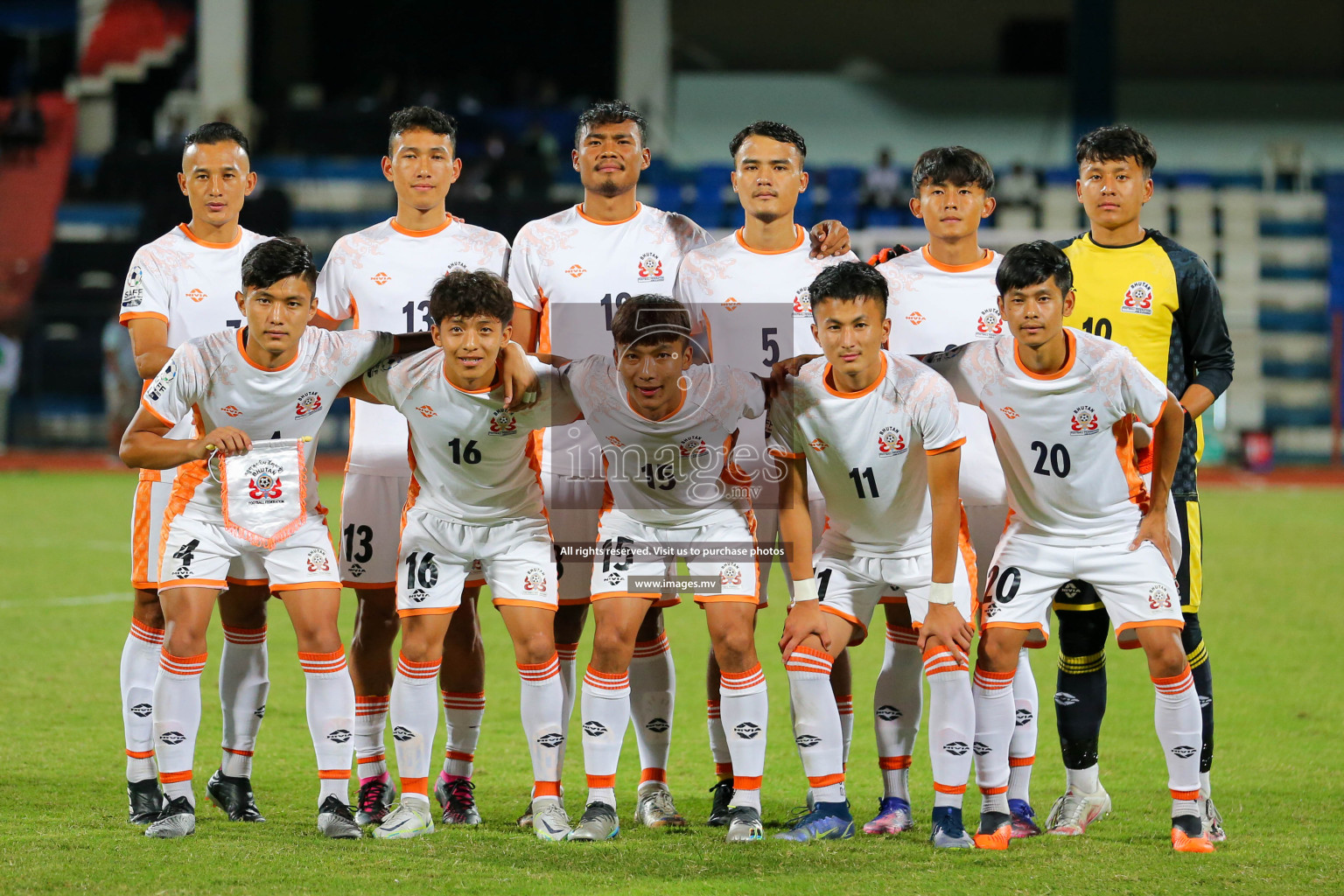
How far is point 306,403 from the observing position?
15.2 feet

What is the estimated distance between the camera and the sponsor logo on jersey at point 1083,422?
4543 millimetres

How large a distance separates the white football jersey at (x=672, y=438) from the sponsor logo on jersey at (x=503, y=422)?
0.21 metres

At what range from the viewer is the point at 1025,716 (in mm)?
4812

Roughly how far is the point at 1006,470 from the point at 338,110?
63.4 feet

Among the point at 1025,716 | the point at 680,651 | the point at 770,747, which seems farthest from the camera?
the point at 680,651

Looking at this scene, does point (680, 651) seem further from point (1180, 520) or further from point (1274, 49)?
point (1274, 49)

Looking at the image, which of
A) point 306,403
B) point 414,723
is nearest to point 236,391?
point 306,403

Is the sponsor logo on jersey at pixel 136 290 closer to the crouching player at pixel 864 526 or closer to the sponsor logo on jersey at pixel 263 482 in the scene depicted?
the sponsor logo on jersey at pixel 263 482

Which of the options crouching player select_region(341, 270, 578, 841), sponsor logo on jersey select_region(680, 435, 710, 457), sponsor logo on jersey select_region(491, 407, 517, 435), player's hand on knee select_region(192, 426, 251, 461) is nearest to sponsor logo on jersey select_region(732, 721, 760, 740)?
crouching player select_region(341, 270, 578, 841)

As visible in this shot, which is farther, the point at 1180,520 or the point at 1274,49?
the point at 1274,49

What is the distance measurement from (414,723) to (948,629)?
1692 mm

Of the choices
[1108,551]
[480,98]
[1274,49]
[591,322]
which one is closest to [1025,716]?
[1108,551]

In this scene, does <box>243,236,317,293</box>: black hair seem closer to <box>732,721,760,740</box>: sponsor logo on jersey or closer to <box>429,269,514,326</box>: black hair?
<box>429,269,514,326</box>: black hair

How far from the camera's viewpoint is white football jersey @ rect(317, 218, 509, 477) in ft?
16.6
